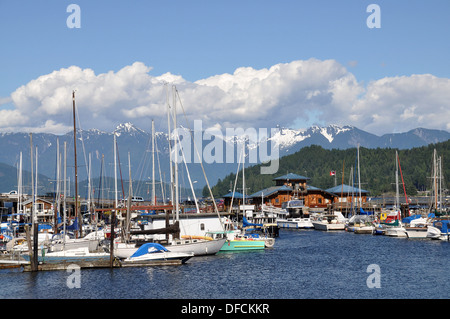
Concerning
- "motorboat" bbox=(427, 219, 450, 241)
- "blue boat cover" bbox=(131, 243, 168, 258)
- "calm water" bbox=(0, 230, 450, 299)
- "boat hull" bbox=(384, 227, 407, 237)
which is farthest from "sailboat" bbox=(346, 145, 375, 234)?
"blue boat cover" bbox=(131, 243, 168, 258)

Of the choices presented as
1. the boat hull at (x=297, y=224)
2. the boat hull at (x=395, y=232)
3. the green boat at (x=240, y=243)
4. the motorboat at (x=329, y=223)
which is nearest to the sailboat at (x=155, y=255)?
the green boat at (x=240, y=243)

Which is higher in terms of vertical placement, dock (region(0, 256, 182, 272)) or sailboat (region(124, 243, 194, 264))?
sailboat (region(124, 243, 194, 264))

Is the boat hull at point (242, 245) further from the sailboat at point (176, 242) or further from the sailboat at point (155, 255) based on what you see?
the sailboat at point (155, 255)

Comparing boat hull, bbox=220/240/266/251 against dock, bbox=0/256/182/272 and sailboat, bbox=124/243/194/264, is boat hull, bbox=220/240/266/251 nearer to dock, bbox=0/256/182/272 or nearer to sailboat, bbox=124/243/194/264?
sailboat, bbox=124/243/194/264

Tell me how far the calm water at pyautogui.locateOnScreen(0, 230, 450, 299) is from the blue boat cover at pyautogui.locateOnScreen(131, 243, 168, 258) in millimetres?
2534

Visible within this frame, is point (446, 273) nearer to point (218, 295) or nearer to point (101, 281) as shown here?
point (218, 295)

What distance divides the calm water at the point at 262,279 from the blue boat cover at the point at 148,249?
2.53 meters

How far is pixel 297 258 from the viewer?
2761 inches

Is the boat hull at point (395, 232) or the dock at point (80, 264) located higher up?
the dock at point (80, 264)

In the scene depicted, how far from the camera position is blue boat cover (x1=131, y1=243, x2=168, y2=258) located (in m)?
61.2

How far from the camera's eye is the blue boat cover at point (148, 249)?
61.2 m

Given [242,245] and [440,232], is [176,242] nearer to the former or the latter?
[242,245]
